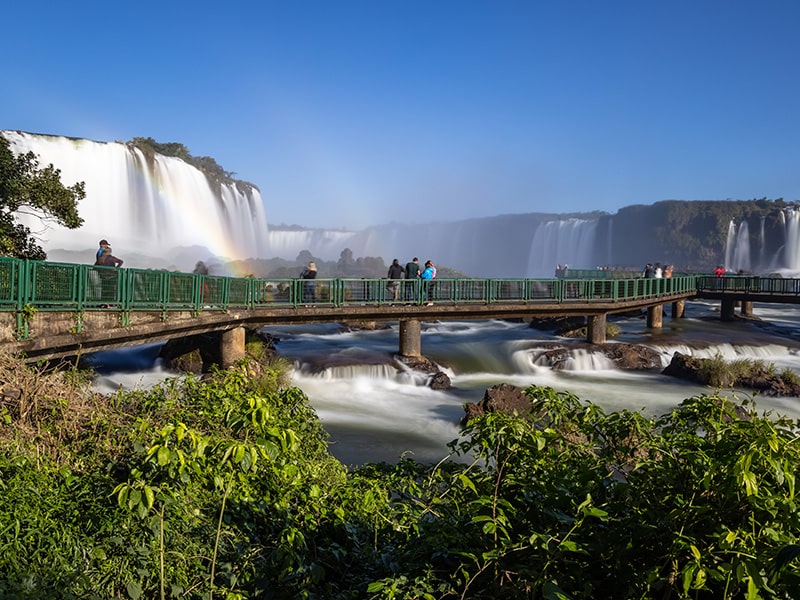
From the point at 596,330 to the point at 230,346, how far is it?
14050 mm

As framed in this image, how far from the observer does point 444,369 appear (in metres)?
19.9

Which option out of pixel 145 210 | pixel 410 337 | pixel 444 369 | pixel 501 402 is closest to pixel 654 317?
pixel 444 369

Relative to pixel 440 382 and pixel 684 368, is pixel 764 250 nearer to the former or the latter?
pixel 684 368

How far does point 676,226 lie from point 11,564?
135 m

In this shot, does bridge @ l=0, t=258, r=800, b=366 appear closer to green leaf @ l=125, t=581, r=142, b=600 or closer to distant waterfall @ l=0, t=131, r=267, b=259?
green leaf @ l=125, t=581, r=142, b=600

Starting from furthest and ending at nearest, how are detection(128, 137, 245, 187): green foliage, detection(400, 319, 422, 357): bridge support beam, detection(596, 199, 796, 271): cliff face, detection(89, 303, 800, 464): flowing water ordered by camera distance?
detection(596, 199, 796, 271): cliff face < detection(128, 137, 245, 187): green foliage < detection(400, 319, 422, 357): bridge support beam < detection(89, 303, 800, 464): flowing water

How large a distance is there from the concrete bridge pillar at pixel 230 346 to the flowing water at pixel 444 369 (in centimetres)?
186

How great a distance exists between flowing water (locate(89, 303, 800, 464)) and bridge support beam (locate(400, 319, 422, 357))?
59 cm

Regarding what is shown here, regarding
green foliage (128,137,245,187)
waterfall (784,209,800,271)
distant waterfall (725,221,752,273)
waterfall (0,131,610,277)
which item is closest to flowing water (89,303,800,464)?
waterfall (0,131,610,277)

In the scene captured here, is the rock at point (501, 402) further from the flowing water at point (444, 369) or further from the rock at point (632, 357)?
the rock at point (632, 357)

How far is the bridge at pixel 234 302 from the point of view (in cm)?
1085

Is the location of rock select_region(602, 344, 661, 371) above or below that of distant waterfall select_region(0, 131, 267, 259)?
below

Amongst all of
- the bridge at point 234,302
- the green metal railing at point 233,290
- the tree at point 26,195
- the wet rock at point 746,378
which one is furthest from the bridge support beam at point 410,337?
the tree at point 26,195

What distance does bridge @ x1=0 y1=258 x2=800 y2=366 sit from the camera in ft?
35.6
